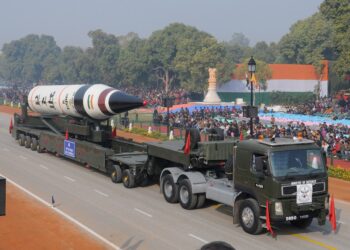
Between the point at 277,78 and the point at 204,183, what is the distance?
7187cm

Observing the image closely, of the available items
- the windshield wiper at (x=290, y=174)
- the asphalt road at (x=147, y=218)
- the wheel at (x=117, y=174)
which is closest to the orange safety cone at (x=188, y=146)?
the asphalt road at (x=147, y=218)

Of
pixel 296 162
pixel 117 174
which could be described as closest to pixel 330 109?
pixel 117 174

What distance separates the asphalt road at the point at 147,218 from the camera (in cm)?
1392

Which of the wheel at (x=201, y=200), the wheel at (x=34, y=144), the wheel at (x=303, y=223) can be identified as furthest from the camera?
the wheel at (x=34, y=144)

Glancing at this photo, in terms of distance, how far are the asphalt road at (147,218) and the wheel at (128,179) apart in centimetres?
26

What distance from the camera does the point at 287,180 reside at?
13.4 metres

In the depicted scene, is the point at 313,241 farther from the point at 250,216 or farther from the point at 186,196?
the point at 186,196

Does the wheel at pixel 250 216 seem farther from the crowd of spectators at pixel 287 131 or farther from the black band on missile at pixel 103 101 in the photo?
the black band on missile at pixel 103 101

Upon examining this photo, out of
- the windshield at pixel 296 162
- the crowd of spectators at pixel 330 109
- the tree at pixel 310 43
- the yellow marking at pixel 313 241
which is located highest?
the tree at pixel 310 43

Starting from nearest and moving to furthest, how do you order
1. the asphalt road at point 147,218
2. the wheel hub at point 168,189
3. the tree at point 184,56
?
the asphalt road at point 147,218, the wheel hub at point 168,189, the tree at point 184,56

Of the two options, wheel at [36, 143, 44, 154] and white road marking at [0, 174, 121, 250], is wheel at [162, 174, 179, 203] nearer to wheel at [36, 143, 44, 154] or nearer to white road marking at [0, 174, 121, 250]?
white road marking at [0, 174, 121, 250]

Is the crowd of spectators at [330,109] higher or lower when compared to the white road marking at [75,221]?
higher

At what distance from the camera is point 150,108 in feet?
241

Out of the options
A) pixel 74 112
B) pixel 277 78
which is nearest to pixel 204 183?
pixel 74 112
